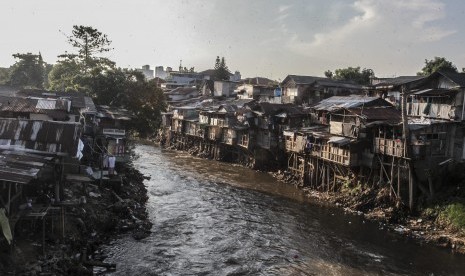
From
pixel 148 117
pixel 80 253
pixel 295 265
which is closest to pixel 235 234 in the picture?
pixel 295 265

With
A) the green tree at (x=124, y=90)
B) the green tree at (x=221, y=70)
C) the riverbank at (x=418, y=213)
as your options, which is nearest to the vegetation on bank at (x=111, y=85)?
the green tree at (x=124, y=90)

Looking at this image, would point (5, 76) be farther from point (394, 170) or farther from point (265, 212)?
point (394, 170)

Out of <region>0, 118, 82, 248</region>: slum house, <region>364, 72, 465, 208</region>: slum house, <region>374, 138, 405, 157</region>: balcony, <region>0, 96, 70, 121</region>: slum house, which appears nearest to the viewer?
<region>0, 118, 82, 248</region>: slum house

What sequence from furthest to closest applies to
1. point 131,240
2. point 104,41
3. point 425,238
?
1. point 104,41
2. point 425,238
3. point 131,240

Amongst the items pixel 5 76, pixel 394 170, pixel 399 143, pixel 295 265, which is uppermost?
pixel 5 76

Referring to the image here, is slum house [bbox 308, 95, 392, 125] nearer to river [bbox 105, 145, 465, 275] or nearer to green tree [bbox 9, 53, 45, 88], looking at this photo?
river [bbox 105, 145, 465, 275]

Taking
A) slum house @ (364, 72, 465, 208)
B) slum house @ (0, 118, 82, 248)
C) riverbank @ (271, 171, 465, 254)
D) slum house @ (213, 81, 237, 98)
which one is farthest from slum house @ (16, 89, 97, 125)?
slum house @ (213, 81, 237, 98)

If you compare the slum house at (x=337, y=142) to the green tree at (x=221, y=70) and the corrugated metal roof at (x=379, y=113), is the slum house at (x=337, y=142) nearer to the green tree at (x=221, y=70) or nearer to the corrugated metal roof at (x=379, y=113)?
the corrugated metal roof at (x=379, y=113)
